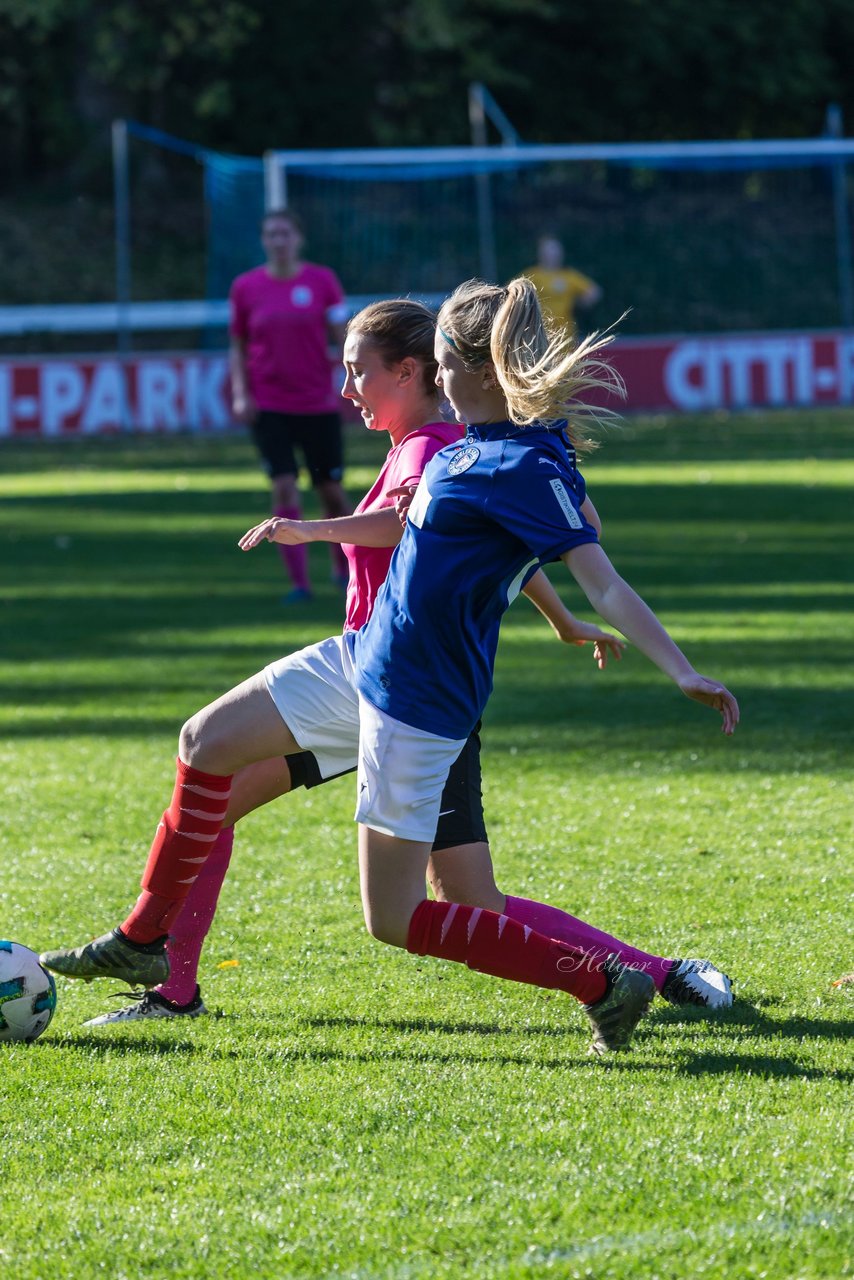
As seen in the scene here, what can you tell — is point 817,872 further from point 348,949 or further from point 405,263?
point 405,263

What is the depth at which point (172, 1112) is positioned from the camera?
3432 mm

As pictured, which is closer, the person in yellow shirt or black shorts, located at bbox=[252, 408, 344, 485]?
black shorts, located at bbox=[252, 408, 344, 485]

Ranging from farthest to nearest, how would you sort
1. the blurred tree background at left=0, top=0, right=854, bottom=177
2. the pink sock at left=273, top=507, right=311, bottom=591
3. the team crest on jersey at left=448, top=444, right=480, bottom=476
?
1. the blurred tree background at left=0, top=0, right=854, bottom=177
2. the pink sock at left=273, top=507, right=311, bottom=591
3. the team crest on jersey at left=448, top=444, right=480, bottom=476

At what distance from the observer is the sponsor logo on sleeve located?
3.38m

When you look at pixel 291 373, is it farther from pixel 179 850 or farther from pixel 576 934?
pixel 576 934

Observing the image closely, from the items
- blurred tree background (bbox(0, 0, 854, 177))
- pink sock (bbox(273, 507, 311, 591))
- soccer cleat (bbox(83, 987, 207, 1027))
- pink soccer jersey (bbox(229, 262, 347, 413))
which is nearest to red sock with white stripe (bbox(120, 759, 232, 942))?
soccer cleat (bbox(83, 987, 207, 1027))

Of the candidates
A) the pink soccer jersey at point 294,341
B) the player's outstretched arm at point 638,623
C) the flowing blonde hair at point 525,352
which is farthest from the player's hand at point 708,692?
the pink soccer jersey at point 294,341

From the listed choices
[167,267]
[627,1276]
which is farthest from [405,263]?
[627,1276]

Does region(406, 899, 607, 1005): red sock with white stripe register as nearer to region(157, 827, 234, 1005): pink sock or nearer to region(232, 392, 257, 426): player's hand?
region(157, 827, 234, 1005): pink sock

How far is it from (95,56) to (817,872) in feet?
116

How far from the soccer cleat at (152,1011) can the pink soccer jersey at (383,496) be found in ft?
3.06

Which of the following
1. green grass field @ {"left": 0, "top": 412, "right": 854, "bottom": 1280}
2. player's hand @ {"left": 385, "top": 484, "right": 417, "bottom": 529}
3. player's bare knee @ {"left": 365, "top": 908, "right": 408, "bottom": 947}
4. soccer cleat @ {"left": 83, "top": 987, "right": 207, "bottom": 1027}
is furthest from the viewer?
soccer cleat @ {"left": 83, "top": 987, "right": 207, "bottom": 1027}

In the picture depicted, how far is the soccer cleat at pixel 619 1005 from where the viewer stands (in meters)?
3.66

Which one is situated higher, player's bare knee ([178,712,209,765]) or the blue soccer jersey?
the blue soccer jersey
